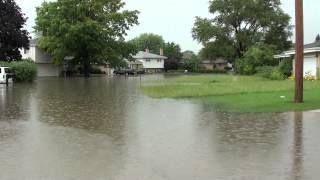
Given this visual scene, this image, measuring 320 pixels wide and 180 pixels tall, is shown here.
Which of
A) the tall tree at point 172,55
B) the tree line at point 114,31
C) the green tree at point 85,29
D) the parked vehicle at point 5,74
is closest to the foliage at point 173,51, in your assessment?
→ the tall tree at point 172,55

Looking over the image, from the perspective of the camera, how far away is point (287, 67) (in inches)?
2223

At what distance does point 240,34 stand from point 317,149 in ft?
282

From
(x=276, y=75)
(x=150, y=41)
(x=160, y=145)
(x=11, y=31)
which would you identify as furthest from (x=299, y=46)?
(x=150, y=41)

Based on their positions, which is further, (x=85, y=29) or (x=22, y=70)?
(x=85, y=29)

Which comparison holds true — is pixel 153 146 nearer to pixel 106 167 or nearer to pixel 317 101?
pixel 106 167

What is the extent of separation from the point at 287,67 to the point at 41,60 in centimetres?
4775

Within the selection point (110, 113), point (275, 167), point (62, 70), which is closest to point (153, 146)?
point (275, 167)

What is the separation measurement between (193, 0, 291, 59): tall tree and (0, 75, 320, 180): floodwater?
7697 cm

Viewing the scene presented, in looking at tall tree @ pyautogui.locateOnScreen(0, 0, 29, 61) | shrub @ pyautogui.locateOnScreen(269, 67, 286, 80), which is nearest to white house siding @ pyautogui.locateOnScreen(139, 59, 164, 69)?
tall tree @ pyautogui.locateOnScreen(0, 0, 29, 61)

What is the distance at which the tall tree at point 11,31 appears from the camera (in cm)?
6556

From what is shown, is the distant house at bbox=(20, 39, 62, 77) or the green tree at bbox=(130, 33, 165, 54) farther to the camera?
the green tree at bbox=(130, 33, 165, 54)

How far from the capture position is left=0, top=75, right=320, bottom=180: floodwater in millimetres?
9742

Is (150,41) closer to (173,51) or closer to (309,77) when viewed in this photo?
(173,51)

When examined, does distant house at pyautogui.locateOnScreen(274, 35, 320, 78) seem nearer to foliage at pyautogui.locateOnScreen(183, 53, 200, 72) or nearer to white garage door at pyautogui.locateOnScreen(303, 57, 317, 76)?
white garage door at pyautogui.locateOnScreen(303, 57, 317, 76)
